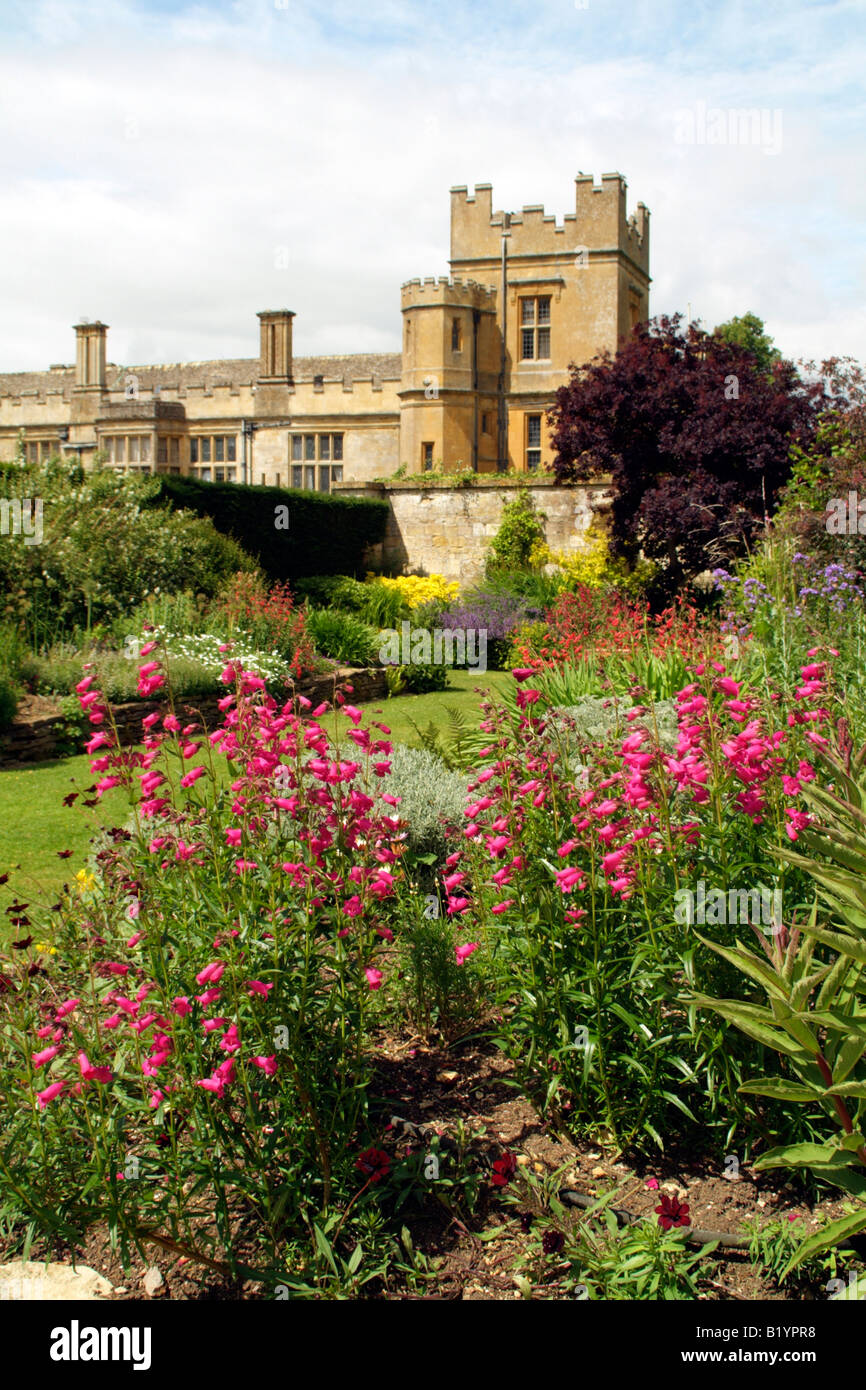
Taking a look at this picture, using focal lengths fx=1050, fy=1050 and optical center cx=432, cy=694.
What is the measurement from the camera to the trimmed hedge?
16781mm

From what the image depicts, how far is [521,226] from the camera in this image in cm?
2731

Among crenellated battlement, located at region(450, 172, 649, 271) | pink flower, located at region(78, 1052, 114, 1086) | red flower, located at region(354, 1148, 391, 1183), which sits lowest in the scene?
red flower, located at region(354, 1148, 391, 1183)

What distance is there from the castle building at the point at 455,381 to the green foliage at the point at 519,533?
205 inches

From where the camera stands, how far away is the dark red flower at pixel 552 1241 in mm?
2371

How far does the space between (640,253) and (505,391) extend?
18.6ft

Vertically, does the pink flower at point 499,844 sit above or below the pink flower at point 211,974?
above

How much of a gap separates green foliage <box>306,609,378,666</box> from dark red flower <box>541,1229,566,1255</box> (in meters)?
10.9

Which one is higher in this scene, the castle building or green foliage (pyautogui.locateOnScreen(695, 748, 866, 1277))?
the castle building

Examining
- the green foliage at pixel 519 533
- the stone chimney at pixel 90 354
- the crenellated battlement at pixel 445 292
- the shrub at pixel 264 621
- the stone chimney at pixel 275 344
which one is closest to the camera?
the shrub at pixel 264 621

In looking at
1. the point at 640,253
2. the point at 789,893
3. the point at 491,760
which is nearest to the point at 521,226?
the point at 640,253

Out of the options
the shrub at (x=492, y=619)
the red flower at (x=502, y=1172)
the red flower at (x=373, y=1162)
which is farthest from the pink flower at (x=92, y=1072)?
the shrub at (x=492, y=619)

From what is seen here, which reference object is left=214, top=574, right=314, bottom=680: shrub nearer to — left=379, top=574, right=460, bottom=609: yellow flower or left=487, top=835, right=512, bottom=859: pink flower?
left=379, top=574, right=460, bottom=609: yellow flower

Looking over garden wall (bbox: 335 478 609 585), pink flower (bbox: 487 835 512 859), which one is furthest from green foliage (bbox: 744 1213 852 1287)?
garden wall (bbox: 335 478 609 585)

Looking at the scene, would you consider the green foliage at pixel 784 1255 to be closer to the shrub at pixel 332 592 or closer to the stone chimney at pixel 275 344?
the shrub at pixel 332 592
